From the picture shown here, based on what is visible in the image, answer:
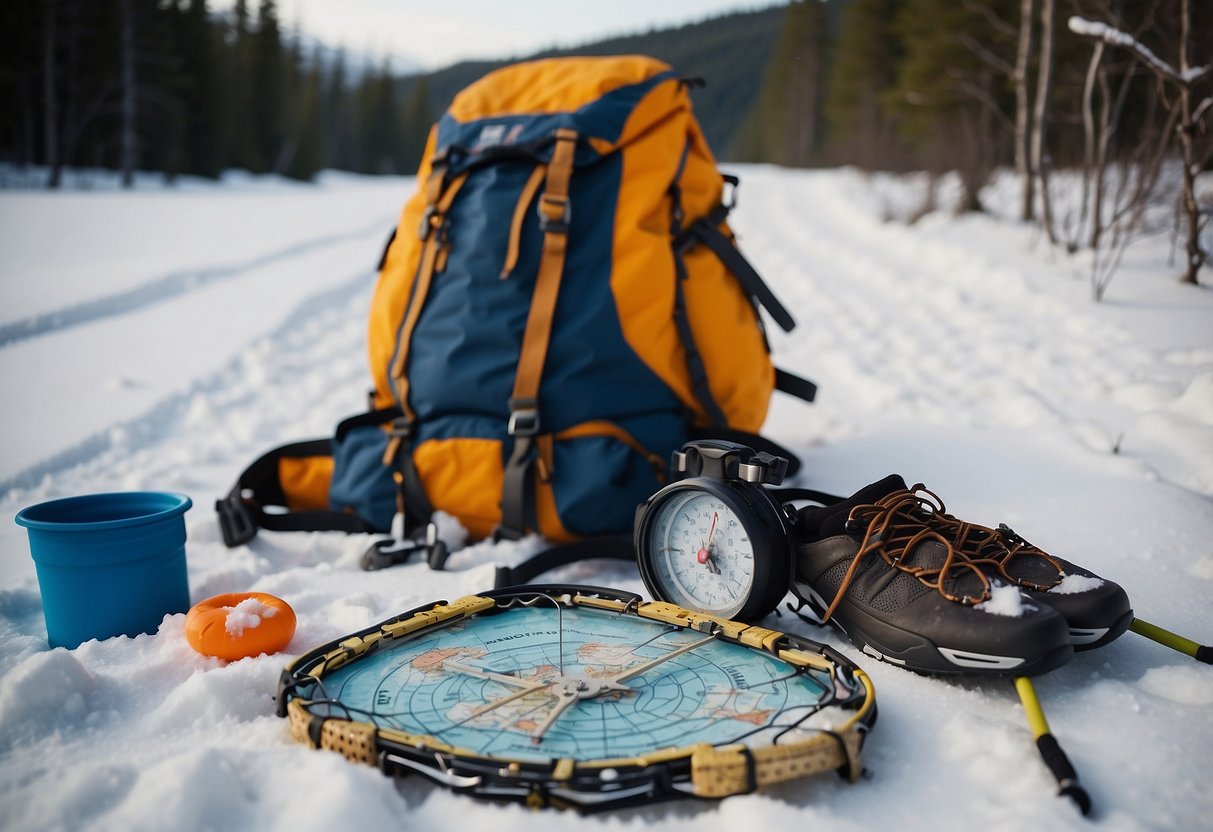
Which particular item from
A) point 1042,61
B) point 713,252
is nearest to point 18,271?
point 713,252

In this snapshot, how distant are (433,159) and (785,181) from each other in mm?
17376

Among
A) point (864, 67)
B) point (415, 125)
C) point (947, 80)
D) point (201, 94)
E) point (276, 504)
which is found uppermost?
point (415, 125)

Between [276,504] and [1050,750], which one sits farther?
[276,504]

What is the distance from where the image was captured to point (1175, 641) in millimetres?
1471

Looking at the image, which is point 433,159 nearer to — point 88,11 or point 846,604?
point 846,604

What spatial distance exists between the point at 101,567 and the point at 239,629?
12.5 inches

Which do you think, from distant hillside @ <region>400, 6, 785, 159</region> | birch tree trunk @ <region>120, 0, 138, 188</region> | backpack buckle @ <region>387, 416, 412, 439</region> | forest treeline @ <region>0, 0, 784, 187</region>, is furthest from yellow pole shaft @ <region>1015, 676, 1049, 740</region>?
distant hillside @ <region>400, 6, 785, 159</region>

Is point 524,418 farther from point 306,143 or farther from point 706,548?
point 306,143

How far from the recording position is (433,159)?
8.18 feet

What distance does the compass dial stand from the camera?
64.5 inches

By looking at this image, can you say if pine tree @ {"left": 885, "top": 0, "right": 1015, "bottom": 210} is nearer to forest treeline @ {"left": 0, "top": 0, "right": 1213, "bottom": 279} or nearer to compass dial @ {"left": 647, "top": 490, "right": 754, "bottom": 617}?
forest treeline @ {"left": 0, "top": 0, "right": 1213, "bottom": 279}

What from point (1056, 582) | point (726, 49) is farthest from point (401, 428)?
point (726, 49)

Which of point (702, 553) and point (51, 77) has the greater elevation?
point (51, 77)

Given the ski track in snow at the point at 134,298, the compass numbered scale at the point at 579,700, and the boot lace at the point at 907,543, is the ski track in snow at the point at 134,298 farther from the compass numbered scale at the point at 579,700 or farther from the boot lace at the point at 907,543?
the boot lace at the point at 907,543
